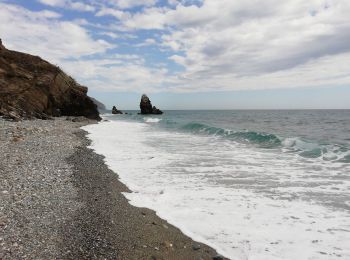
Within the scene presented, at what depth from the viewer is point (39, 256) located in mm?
4574

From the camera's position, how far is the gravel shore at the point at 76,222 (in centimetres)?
493

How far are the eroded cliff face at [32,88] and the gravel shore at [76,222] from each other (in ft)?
61.5

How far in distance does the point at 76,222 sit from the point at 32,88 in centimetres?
2837

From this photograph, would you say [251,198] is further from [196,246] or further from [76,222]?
[76,222]

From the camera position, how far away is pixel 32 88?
102 feet

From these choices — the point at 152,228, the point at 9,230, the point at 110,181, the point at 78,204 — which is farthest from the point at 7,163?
the point at 152,228

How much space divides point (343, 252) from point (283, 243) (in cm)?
91

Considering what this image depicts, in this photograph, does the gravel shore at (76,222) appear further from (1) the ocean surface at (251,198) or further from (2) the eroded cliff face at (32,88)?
(2) the eroded cliff face at (32,88)

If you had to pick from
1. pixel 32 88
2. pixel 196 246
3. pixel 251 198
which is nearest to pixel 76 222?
pixel 196 246

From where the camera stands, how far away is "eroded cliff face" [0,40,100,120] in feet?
93.4

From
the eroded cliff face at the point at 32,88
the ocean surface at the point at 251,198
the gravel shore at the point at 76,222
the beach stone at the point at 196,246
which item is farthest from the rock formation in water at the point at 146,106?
the beach stone at the point at 196,246

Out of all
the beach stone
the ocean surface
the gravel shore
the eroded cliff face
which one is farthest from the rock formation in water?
the beach stone

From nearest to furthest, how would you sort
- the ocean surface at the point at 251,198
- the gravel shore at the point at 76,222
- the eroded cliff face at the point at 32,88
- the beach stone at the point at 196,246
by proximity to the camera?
1. the gravel shore at the point at 76,222
2. the beach stone at the point at 196,246
3. the ocean surface at the point at 251,198
4. the eroded cliff face at the point at 32,88

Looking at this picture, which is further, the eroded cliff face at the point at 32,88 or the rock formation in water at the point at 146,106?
the rock formation in water at the point at 146,106
